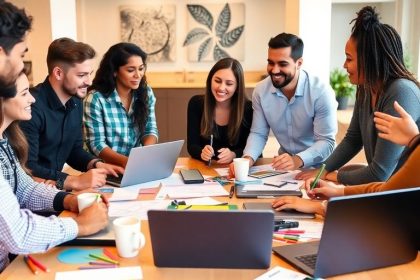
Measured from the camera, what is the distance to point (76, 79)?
238 cm

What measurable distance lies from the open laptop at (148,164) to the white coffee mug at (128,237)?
2.07 ft

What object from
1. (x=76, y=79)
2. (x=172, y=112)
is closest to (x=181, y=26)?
(x=172, y=112)

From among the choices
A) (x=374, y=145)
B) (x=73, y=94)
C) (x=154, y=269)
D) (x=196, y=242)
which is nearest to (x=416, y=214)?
(x=196, y=242)

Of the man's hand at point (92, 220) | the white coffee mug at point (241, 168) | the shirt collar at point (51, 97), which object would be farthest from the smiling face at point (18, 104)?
the white coffee mug at point (241, 168)

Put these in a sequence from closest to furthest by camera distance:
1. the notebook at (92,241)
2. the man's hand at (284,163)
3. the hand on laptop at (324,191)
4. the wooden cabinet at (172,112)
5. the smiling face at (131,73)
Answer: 1. the notebook at (92,241)
2. the hand on laptop at (324,191)
3. the man's hand at (284,163)
4. the smiling face at (131,73)
5. the wooden cabinet at (172,112)

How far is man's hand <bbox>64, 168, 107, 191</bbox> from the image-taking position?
78.1 inches

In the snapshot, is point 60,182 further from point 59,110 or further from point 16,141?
point 59,110

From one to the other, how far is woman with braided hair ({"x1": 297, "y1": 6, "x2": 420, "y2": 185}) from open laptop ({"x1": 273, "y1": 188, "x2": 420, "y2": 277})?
63 cm

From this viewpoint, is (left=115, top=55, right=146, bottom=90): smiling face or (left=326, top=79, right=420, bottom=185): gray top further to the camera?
(left=115, top=55, right=146, bottom=90): smiling face

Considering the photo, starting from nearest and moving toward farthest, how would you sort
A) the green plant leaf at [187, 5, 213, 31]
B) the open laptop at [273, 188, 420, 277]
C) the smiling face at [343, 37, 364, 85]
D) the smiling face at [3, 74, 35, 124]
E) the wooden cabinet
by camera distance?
1. the open laptop at [273, 188, 420, 277]
2. the smiling face at [3, 74, 35, 124]
3. the smiling face at [343, 37, 364, 85]
4. the wooden cabinet
5. the green plant leaf at [187, 5, 213, 31]

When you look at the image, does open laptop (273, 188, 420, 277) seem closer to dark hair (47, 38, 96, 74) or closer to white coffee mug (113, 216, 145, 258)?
white coffee mug (113, 216, 145, 258)

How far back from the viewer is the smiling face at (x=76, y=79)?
2369mm

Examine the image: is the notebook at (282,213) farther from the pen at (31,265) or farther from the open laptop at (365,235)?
the pen at (31,265)

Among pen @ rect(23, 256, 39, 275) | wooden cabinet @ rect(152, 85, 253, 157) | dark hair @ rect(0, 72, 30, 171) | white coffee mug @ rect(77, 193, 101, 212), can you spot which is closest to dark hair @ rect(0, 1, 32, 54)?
dark hair @ rect(0, 72, 30, 171)
